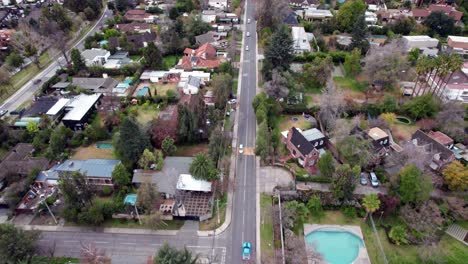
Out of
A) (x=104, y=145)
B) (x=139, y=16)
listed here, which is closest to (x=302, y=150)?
(x=104, y=145)

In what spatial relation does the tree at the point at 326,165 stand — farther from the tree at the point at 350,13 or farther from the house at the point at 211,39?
the tree at the point at 350,13

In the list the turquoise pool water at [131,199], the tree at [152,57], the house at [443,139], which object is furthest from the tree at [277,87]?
the turquoise pool water at [131,199]

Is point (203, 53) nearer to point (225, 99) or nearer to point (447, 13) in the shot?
point (225, 99)

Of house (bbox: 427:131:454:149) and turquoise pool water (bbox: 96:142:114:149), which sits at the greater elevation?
house (bbox: 427:131:454:149)

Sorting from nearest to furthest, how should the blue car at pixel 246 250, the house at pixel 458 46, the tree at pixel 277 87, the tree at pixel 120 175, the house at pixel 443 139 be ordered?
1. the blue car at pixel 246 250
2. the tree at pixel 120 175
3. the house at pixel 443 139
4. the tree at pixel 277 87
5. the house at pixel 458 46

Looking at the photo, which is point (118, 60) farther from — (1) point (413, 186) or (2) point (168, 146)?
(1) point (413, 186)

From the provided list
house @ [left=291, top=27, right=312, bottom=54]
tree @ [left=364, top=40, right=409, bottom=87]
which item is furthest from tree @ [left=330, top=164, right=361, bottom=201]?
house @ [left=291, top=27, right=312, bottom=54]

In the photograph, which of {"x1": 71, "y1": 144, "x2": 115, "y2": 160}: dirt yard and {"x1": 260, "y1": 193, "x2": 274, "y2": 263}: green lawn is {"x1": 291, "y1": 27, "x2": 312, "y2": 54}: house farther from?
{"x1": 71, "y1": 144, "x2": 115, "y2": 160}: dirt yard
